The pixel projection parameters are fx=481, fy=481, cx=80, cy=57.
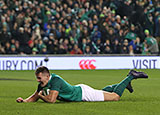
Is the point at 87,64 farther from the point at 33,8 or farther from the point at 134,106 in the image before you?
the point at 134,106

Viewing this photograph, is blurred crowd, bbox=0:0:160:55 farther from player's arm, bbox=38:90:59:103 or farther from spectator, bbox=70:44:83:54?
player's arm, bbox=38:90:59:103

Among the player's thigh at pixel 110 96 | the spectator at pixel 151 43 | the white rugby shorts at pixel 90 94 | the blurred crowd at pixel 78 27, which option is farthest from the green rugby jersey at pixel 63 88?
the spectator at pixel 151 43

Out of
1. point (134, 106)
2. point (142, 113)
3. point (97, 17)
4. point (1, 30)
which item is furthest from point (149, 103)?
point (97, 17)

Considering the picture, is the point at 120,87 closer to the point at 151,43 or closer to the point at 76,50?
the point at 76,50

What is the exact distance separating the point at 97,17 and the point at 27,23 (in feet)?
16.8

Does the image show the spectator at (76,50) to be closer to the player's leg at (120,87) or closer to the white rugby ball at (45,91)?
the player's leg at (120,87)

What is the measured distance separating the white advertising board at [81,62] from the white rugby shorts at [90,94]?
53.9ft

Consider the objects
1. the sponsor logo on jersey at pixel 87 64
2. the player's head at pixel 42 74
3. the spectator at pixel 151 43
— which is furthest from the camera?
the spectator at pixel 151 43

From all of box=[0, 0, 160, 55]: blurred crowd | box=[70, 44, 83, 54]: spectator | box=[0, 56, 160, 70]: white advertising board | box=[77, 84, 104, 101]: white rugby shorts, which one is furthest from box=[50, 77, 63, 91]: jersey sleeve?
box=[70, 44, 83, 54]: spectator

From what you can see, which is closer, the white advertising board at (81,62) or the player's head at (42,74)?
the player's head at (42,74)

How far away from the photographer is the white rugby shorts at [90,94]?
35.0 ft

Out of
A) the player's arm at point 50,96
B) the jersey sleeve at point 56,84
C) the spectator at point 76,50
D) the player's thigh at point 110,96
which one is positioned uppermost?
the jersey sleeve at point 56,84

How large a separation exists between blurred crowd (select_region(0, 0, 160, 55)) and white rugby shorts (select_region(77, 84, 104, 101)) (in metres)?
15.5

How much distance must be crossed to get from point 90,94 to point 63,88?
0.83 meters
